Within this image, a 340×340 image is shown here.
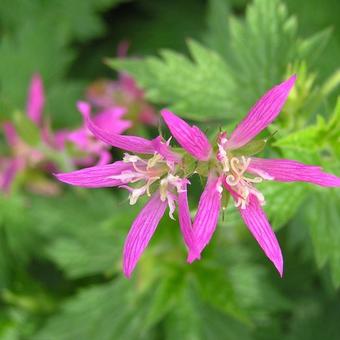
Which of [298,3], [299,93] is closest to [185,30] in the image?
[298,3]

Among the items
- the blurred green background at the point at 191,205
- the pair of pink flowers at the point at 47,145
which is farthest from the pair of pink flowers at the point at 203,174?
A: the pair of pink flowers at the point at 47,145

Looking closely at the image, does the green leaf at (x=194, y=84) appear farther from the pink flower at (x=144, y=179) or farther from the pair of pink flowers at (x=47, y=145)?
the pink flower at (x=144, y=179)

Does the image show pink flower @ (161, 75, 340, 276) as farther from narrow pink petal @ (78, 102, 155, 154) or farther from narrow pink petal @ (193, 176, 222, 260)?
narrow pink petal @ (78, 102, 155, 154)

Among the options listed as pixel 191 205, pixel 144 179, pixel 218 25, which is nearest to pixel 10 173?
pixel 191 205

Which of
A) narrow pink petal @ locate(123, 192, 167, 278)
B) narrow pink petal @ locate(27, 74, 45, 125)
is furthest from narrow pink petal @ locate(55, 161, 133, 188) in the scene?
narrow pink petal @ locate(27, 74, 45, 125)

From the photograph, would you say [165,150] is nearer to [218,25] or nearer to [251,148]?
[251,148]

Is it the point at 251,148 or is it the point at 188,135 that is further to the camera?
the point at 251,148

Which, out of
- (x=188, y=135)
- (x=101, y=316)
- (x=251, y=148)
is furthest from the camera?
(x=101, y=316)
